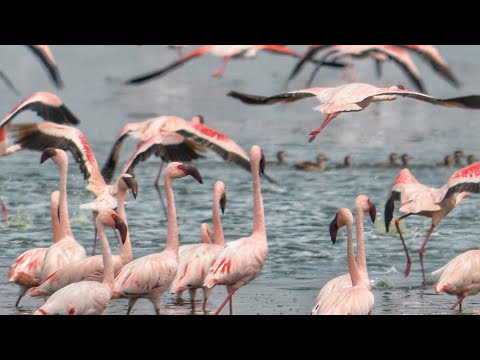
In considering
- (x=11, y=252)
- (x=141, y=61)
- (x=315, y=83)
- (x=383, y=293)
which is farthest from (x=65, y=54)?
(x=383, y=293)

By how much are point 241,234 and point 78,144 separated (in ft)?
8.36

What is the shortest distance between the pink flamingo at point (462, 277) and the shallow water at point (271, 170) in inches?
18.3

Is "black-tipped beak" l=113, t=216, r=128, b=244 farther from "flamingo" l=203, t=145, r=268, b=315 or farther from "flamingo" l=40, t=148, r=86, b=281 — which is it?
"flamingo" l=40, t=148, r=86, b=281

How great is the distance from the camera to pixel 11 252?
41.6 feet

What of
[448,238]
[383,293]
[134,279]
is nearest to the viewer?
[134,279]

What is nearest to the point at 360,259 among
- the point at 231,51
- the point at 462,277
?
the point at 462,277

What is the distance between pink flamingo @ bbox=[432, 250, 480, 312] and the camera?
9680 mm

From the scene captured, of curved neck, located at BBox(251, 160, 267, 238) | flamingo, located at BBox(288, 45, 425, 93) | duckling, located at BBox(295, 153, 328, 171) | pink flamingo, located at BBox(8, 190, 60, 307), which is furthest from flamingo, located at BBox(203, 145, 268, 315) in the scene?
duckling, located at BBox(295, 153, 328, 171)

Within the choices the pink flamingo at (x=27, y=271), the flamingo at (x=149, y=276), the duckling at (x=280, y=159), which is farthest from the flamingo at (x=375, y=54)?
the flamingo at (x=149, y=276)

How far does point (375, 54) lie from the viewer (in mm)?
13508

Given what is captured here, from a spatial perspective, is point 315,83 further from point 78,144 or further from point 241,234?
point 78,144

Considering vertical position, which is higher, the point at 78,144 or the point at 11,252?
the point at 78,144

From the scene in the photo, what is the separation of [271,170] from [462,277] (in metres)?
7.03

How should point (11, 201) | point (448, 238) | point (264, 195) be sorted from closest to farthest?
point (448, 238), point (11, 201), point (264, 195)
